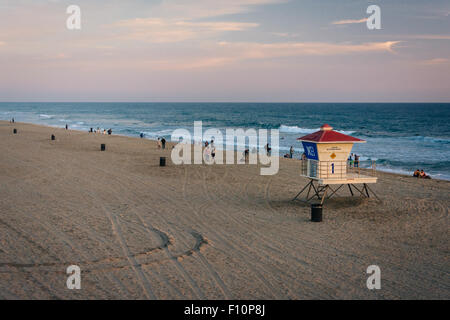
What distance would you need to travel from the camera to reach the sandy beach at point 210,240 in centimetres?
809

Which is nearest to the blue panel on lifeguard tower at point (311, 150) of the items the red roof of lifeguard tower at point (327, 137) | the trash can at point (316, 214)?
the red roof of lifeguard tower at point (327, 137)

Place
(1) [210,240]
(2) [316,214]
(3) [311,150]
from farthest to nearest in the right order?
(3) [311,150] < (2) [316,214] < (1) [210,240]

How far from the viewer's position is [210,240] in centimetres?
1095

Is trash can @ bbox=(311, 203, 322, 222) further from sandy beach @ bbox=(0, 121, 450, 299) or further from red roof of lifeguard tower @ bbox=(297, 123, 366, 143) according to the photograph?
red roof of lifeguard tower @ bbox=(297, 123, 366, 143)

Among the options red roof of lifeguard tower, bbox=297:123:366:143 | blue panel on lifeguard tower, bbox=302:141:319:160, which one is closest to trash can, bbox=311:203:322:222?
blue panel on lifeguard tower, bbox=302:141:319:160

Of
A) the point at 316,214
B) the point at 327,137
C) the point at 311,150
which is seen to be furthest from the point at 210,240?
the point at 327,137

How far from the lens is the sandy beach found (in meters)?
8.09

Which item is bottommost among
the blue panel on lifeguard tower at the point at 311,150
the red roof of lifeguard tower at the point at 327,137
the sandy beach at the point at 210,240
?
the sandy beach at the point at 210,240

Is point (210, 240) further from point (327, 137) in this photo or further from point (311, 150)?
point (327, 137)

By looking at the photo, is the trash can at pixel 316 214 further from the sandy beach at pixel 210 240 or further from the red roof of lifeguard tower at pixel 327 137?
the red roof of lifeguard tower at pixel 327 137

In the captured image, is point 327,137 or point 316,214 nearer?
point 316,214

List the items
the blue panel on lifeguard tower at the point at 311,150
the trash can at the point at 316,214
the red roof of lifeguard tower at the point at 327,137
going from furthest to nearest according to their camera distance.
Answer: the blue panel on lifeguard tower at the point at 311,150, the red roof of lifeguard tower at the point at 327,137, the trash can at the point at 316,214
